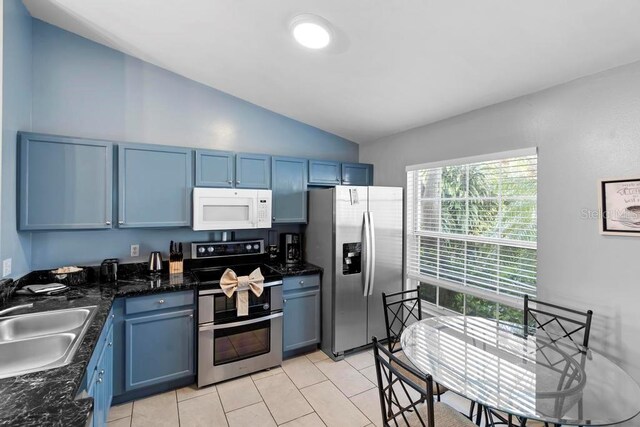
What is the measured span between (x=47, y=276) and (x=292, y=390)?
88.9 inches

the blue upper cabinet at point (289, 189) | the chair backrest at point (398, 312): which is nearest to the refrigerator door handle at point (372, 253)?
the chair backrest at point (398, 312)

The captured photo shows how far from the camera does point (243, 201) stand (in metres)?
3.04

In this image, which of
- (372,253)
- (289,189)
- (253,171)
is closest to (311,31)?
(253,171)

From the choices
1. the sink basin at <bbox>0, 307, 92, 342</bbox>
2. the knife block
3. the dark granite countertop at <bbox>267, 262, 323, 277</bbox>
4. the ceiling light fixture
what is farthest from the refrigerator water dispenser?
the sink basin at <bbox>0, 307, 92, 342</bbox>

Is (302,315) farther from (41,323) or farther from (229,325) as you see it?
(41,323)

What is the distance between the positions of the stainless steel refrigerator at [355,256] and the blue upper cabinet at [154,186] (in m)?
1.35

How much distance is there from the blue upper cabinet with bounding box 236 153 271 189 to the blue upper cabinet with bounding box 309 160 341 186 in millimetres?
545

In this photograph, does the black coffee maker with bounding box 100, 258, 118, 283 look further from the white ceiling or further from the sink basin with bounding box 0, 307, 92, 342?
the white ceiling

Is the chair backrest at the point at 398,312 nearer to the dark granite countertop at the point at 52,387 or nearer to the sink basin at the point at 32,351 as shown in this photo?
the dark granite countertop at the point at 52,387

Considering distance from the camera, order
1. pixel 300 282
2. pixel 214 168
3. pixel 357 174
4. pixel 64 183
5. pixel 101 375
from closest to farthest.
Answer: pixel 101 375 < pixel 64 183 < pixel 214 168 < pixel 300 282 < pixel 357 174

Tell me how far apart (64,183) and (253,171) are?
61.1 inches

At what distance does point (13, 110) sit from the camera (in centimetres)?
220

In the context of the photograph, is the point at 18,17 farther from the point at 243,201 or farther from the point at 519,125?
the point at 519,125

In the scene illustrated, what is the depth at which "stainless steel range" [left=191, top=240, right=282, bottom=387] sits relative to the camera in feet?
8.45
